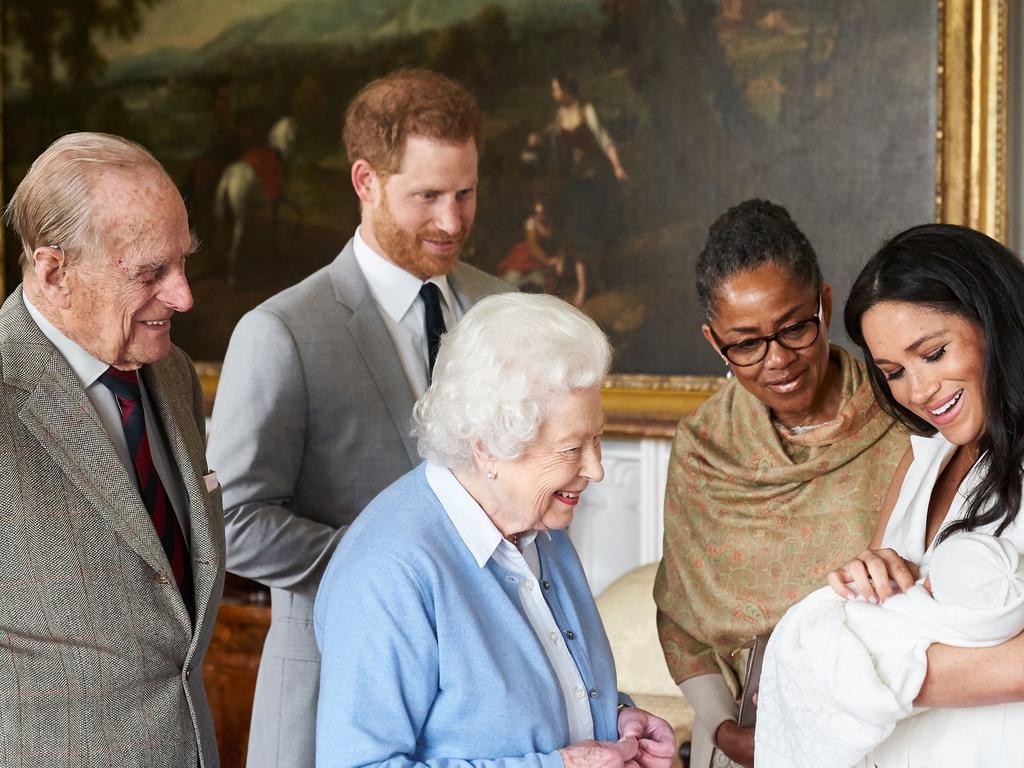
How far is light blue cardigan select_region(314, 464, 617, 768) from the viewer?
7.12 feet

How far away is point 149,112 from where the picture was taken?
6605 mm

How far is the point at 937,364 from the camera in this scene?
236 cm

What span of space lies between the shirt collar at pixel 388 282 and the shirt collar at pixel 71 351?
1186 millimetres

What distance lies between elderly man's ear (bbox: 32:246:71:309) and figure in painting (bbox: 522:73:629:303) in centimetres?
330

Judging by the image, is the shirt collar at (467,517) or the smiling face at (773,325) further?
the smiling face at (773,325)

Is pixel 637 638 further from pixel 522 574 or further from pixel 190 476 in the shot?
pixel 190 476

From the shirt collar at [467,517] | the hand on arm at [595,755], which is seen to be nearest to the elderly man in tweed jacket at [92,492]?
the shirt collar at [467,517]

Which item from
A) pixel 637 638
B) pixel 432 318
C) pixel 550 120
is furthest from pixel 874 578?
pixel 550 120

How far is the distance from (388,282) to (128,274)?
3.98 ft

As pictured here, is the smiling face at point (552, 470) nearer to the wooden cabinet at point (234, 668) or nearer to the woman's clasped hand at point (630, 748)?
the woman's clasped hand at point (630, 748)

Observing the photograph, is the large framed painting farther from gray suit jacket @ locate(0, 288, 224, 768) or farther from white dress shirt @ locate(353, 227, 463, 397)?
gray suit jacket @ locate(0, 288, 224, 768)

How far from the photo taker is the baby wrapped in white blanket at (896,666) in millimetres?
2051

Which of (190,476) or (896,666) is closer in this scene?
(896,666)

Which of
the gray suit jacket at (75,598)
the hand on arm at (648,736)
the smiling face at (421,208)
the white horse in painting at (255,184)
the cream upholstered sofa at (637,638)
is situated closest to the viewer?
the gray suit jacket at (75,598)
